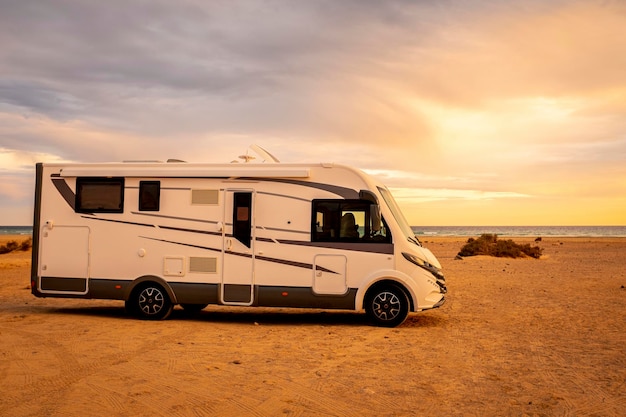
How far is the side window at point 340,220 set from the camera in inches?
468

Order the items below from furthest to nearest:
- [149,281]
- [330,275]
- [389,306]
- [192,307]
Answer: [192,307]
[149,281]
[330,275]
[389,306]

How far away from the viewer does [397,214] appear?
12180mm

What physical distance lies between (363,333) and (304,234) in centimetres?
220

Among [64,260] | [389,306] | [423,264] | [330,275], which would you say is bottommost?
[389,306]

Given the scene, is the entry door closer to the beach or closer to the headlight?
the beach

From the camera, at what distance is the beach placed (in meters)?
6.53

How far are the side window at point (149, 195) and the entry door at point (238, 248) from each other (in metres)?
1.40

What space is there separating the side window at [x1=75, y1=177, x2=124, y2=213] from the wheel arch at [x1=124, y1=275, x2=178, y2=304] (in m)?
1.44

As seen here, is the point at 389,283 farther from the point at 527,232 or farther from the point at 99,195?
the point at 527,232

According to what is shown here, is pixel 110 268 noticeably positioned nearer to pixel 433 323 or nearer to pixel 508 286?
pixel 433 323

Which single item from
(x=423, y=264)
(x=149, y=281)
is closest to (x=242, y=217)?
(x=149, y=281)

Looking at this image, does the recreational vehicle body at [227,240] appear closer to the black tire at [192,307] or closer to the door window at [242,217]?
the door window at [242,217]

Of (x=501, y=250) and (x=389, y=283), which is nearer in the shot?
(x=389, y=283)

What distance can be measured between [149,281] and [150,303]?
437 millimetres
